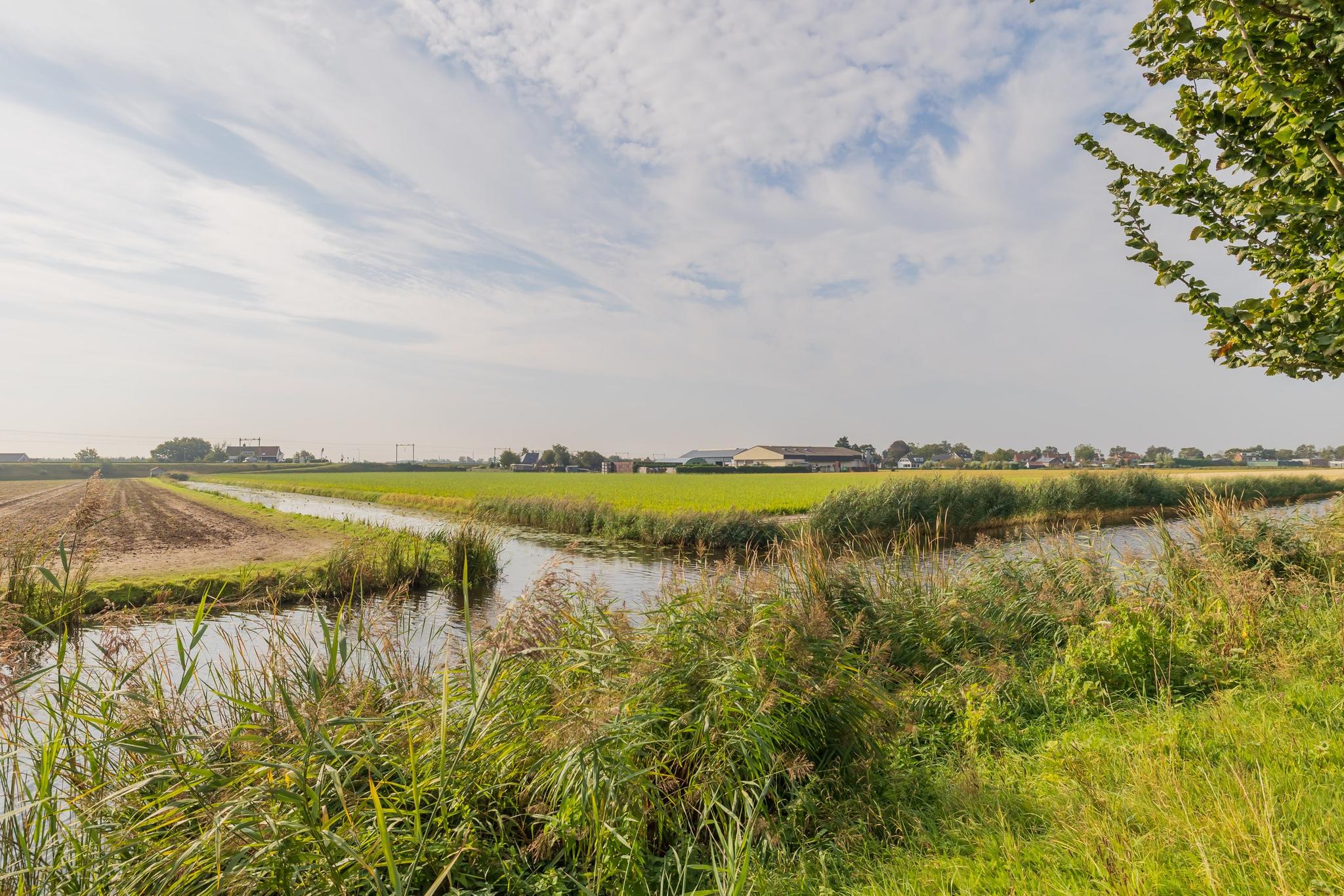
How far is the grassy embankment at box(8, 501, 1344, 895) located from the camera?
2.71 m

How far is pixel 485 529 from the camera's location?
55.7ft

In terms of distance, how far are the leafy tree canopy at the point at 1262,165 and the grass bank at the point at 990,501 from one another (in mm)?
12318

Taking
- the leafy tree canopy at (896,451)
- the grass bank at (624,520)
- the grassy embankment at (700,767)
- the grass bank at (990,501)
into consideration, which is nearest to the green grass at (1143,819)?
the grassy embankment at (700,767)

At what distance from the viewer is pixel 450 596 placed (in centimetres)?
1488

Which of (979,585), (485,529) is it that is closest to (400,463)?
Answer: (485,529)

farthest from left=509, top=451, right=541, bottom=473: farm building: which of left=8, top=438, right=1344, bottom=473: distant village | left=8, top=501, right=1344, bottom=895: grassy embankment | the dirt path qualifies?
left=8, top=501, right=1344, bottom=895: grassy embankment

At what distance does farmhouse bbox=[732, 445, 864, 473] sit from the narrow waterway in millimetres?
86755

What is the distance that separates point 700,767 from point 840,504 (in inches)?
776

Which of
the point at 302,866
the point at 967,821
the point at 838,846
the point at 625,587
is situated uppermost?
the point at 302,866

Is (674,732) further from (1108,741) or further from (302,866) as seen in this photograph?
(1108,741)

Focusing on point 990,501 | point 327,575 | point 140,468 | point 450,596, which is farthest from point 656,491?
point 140,468

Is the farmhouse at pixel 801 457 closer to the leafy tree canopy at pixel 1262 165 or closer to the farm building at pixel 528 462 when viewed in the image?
the farm building at pixel 528 462

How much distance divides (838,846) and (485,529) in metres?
14.8

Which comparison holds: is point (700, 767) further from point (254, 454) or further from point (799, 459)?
point (254, 454)
